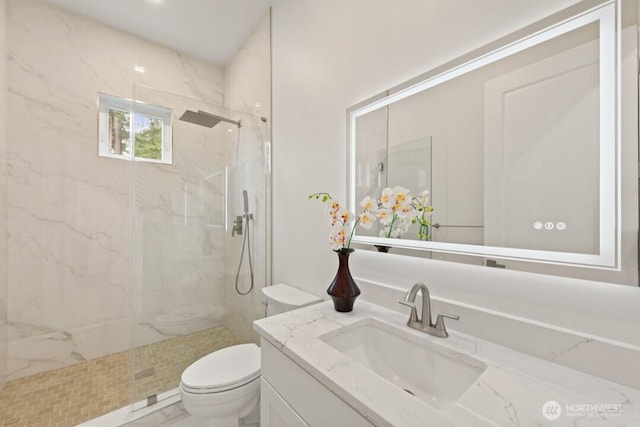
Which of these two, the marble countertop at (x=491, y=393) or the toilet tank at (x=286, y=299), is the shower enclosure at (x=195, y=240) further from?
the marble countertop at (x=491, y=393)

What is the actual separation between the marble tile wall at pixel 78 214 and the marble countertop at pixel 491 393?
142 cm

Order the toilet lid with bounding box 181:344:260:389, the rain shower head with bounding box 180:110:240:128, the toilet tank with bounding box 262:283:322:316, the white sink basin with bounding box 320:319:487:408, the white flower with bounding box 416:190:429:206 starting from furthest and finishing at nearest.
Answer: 1. the rain shower head with bounding box 180:110:240:128
2. the toilet tank with bounding box 262:283:322:316
3. the toilet lid with bounding box 181:344:260:389
4. the white flower with bounding box 416:190:429:206
5. the white sink basin with bounding box 320:319:487:408

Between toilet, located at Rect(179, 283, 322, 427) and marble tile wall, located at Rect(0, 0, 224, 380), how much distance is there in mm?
678

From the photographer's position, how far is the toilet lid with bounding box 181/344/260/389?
1.31 meters

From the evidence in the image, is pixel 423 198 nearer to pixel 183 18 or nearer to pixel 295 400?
pixel 295 400

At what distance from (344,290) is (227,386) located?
0.76 meters

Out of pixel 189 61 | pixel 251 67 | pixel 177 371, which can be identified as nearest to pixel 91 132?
pixel 189 61

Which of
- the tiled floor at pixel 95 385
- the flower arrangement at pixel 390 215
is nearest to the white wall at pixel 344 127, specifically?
the flower arrangement at pixel 390 215

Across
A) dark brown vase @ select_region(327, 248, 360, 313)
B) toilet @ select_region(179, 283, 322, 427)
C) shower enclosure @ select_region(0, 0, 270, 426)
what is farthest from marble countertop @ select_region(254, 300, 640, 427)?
shower enclosure @ select_region(0, 0, 270, 426)

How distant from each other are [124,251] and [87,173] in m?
0.70

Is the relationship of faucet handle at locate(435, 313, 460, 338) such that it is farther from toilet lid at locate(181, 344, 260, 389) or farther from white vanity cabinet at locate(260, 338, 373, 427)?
toilet lid at locate(181, 344, 260, 389)

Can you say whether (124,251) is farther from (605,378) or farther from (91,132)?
(605,378)

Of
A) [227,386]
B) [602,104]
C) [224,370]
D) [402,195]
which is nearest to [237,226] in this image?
[224,370]

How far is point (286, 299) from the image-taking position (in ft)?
5.20
